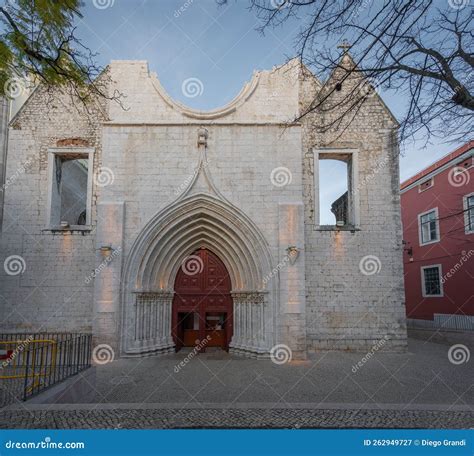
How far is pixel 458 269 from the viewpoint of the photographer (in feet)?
52.6

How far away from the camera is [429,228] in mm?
18109

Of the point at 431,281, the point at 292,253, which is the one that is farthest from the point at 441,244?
the point at 292,253

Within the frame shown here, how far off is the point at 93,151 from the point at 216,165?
3.61 metres

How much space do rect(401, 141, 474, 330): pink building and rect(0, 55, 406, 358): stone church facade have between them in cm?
570

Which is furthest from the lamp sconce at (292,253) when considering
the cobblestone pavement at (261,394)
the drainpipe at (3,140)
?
the drainpipe at (3,140)

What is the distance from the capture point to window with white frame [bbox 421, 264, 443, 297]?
17391 millimetres

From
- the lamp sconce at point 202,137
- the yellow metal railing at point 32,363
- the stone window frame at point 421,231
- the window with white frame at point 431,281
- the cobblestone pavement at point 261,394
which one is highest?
the lamp sconce at point 202,137

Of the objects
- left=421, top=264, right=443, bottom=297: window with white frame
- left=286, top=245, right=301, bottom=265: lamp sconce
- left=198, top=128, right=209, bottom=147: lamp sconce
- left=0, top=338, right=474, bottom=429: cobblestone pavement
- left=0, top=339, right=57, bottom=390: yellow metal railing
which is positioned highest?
left=198, top=128, right=209, bottom=147: lamp sconce

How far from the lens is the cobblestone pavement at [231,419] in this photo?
4699 millimetres

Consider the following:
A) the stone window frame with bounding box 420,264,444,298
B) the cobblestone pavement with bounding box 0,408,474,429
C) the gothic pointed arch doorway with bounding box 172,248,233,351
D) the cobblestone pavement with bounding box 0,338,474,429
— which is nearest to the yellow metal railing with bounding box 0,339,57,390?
the cobblestone pavement with bounding box 0,338,474,429

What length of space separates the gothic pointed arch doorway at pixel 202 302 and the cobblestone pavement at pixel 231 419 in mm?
6072

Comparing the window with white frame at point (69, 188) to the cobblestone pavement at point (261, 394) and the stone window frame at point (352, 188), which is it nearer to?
the cobblestone pavement at point (261, 394)

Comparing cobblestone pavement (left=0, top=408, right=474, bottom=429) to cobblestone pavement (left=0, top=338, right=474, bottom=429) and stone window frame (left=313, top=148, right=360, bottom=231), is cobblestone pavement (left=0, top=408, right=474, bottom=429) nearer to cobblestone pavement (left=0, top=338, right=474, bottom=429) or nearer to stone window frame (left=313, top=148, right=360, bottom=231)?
cobblestone pavement (left=0, top=338, right=474, bottom=429)

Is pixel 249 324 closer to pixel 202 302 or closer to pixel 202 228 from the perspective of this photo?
pixel 202 302
